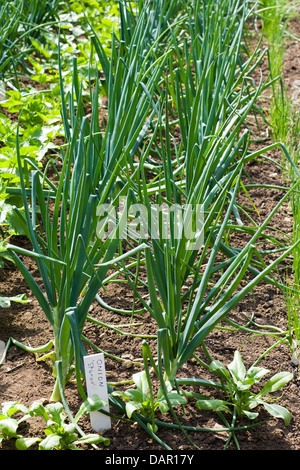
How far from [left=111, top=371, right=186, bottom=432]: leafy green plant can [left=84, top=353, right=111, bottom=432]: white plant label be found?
0.04 m

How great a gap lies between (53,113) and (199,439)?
4.16 feet

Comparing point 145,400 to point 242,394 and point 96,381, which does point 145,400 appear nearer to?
point 96,381

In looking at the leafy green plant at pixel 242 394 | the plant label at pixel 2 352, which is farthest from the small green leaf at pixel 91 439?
the plant label at pixel 2 352

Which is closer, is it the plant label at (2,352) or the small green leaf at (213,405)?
the small green leaf at (213,405)

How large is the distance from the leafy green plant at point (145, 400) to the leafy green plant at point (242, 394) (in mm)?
84

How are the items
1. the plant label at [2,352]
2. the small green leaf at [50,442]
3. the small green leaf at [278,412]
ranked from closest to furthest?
the small green leaf at [50,442] → the small green leaf at [278,412] → the plant label at [2,352]

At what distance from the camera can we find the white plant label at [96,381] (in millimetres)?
1246

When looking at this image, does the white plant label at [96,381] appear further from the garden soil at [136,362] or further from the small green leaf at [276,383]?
the small green leaf at [276,383]

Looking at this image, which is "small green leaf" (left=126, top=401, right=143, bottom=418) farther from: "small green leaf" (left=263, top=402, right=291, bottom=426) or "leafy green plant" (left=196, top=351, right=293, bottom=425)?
"small green leaf" (left=263, top=402, right=291, bottom=426)

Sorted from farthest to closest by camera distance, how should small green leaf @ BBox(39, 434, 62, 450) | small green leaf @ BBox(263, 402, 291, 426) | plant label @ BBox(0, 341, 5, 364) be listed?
plant label @ BBox(0, 341, 5, 364) → small green leaf @ BBox(263, 402, 291, 426) → small green leaf @ BBox(39, 434, 62, 450)

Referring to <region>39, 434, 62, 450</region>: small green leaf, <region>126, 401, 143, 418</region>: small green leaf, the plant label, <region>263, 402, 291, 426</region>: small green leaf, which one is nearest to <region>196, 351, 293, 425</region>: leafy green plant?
<region>263, 402, 291, 426</region>: small green leaf

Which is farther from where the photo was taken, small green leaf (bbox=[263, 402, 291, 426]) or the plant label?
the plant label

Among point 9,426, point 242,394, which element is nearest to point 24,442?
point 9,426

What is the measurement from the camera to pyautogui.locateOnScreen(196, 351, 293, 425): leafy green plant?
4.28 ft
